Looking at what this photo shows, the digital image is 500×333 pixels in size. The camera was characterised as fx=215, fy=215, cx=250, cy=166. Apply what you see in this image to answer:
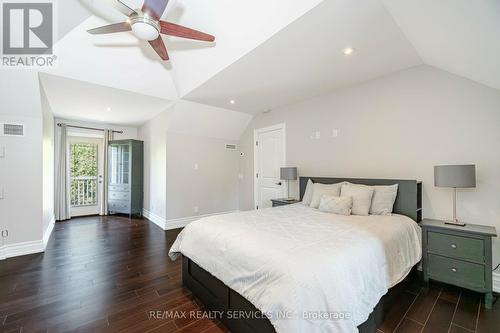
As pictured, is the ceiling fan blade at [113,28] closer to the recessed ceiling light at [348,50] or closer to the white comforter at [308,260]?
the white comforter at [308,260]

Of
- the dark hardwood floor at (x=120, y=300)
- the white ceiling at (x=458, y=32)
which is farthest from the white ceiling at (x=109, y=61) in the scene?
the white ceiling at (x=458, y=32)

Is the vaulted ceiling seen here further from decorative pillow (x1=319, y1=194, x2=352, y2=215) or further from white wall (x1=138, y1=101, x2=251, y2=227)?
decorative pillow (x1=319, y1=194, x2=352, y2=215)

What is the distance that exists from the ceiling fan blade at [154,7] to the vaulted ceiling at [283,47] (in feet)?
2.33

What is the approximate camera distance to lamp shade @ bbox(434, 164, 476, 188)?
2123 mm

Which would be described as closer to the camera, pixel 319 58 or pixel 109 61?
pixel 319 58

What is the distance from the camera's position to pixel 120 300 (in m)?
2.11

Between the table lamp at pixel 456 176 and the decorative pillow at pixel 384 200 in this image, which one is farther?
the decorative pillow at pixel 384 200

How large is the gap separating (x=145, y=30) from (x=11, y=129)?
283cm

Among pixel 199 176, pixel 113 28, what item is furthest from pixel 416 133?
pixel 199 176

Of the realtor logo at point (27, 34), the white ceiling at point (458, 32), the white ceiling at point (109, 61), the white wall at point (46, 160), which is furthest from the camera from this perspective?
the white wall at point (46, 160)

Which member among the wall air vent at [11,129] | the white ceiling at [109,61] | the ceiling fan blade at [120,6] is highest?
the white ceiling at [109,61]

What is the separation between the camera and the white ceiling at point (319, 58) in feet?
5.91

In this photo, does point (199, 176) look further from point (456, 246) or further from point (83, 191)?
point (456, 246)

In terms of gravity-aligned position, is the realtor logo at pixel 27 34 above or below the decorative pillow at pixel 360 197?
above
